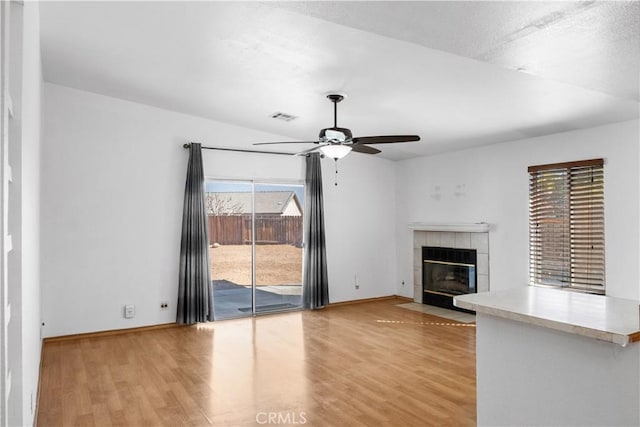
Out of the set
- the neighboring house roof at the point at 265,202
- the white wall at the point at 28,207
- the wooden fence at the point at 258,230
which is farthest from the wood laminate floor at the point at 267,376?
the neighboring house roof at the point at 265,202

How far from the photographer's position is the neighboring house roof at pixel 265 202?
6.38m

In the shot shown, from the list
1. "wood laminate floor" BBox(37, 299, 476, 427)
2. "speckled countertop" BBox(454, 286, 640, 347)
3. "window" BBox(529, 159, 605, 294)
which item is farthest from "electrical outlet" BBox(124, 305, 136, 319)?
"window" BBox(529, 159, 605, 294)

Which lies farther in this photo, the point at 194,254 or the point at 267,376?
the point at 194,254

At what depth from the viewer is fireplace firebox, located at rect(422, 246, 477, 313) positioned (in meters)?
6.59

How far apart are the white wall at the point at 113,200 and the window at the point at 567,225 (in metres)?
3.78

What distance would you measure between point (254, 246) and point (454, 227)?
299 cm

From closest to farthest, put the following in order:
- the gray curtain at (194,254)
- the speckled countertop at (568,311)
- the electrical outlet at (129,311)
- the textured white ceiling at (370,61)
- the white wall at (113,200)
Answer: the speckled countertop at (568,311), the textured white ceiling at (370,61), the white wall at (113,200), the electrical outlet at (129,311), the gray curtain at (194,254)

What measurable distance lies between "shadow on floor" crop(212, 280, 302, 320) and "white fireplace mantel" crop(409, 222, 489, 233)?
231 centimetres

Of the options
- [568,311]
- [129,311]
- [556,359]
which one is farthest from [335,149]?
[129,311]

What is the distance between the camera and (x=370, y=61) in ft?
11.9

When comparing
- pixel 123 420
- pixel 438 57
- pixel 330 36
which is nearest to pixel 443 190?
pixel 438 57

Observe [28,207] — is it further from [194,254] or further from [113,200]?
[194,254]

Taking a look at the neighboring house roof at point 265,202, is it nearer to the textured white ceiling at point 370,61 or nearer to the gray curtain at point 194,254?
the gray curtain at point 194,254

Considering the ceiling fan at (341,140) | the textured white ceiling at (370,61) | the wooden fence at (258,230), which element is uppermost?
the textured white ceiling at (370,61)
